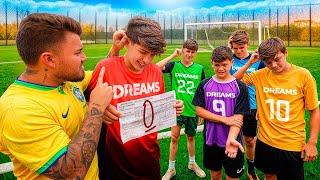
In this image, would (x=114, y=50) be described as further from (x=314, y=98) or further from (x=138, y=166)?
(x=314, y=98)

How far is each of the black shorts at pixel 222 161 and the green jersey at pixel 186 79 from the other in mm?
1750

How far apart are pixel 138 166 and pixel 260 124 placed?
168cm

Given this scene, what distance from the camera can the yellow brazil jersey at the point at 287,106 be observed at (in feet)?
12.4

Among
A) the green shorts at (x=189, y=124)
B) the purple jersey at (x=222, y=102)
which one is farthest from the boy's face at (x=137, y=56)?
the green shorts at (x=189, y=124)

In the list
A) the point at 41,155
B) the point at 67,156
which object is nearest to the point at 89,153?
the point at 67,156

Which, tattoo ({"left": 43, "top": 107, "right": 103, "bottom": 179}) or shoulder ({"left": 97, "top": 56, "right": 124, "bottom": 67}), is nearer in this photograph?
tattoo ({"left": 43, "top": 107, "right": 103, "bottom": 179})

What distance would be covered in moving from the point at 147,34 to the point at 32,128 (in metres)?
1.32

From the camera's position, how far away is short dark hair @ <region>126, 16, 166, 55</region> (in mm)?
2842

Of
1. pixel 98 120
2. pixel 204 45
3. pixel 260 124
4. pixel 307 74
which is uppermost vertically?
pixel 204 45

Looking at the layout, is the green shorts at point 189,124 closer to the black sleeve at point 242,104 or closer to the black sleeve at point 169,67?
the black sleeve at point 169,67

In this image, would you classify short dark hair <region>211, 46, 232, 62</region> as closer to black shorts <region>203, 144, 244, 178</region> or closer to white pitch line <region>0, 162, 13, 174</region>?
black shorts <region>203, 144, 244, 178</region>

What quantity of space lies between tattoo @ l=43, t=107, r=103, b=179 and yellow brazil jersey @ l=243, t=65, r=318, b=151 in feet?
8.13

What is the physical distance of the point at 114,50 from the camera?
10.4ft

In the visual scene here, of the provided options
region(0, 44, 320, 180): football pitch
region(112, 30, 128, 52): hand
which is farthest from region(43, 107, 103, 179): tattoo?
region(0, 44, 320, 180): football pitch
